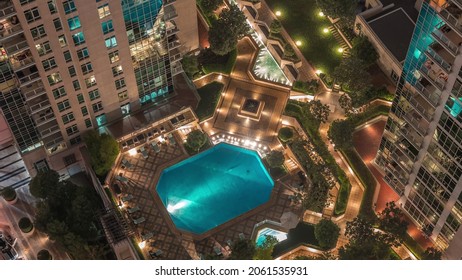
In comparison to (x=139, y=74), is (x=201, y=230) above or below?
below

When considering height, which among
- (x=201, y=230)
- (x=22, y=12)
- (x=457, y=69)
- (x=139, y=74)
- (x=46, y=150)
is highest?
(x=22, y=12)

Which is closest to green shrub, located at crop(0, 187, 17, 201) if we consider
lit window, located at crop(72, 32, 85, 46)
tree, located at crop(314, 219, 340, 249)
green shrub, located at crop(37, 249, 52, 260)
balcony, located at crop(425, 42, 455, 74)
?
green shrub, located at crop(37, 249, 52, 260)

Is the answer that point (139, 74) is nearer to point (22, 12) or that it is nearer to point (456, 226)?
point (22, 12)

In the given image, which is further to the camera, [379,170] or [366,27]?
[366,27]

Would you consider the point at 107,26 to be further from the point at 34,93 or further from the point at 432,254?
the point at 432,254

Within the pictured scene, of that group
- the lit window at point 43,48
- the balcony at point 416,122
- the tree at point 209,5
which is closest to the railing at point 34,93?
the lit window at point 43,48
